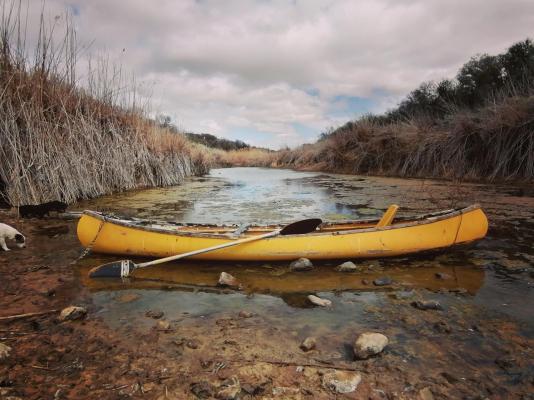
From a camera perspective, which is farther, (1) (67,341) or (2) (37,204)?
(2) (37,204)

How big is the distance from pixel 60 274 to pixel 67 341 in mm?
1334

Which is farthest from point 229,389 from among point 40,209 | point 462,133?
point 462,133

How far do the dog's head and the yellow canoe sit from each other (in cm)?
80

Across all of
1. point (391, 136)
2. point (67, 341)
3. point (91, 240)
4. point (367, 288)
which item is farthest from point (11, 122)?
point (391, 136)

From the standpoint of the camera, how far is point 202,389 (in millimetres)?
1685

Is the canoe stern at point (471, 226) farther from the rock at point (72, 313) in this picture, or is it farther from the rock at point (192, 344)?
the rock at point (72, 313)

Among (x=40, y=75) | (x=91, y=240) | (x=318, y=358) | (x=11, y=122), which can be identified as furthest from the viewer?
(x=40, y=75)

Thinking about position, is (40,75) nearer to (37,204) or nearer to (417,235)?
(37,204)

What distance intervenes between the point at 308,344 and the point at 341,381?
0.32 meters

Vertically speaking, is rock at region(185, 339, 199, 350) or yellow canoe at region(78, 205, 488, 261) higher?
yellow canoe at region(78, 205, 488, 261)

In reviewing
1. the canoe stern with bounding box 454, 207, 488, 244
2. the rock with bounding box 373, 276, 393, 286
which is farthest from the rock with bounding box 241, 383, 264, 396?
the canoe stern with bounding box 454, 207, 488, 244

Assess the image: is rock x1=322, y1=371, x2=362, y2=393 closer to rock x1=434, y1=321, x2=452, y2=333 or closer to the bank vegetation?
rock x1=434, y1=321, x2=452, y2=333

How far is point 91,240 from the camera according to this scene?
3609 millimetres

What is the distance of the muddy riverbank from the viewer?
5.64 ft
